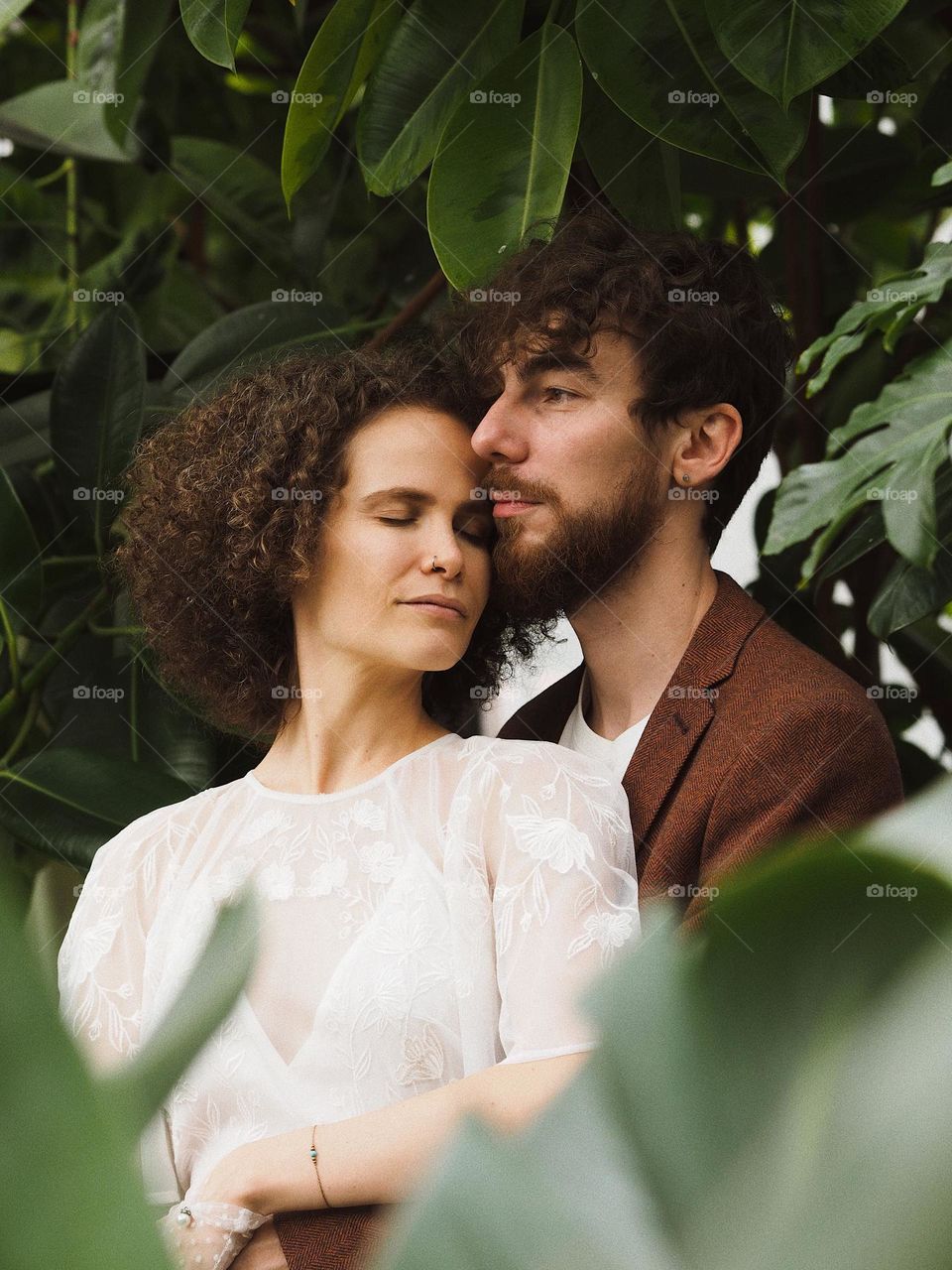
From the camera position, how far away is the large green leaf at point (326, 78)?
0.98 metres

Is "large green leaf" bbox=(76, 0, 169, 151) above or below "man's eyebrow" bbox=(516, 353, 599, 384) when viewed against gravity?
above

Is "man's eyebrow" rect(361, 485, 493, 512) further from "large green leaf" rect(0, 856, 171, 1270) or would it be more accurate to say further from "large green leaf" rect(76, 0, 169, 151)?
"large green leaf" rect(0, 856, 171, 1270)

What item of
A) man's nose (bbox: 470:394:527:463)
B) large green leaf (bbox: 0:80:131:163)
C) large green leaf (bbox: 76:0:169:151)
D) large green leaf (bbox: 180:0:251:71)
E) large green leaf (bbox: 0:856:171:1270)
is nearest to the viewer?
large green leaf (bbox: 0:856:171:1270)

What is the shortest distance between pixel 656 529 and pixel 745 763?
0.78 ft

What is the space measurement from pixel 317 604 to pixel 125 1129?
93 cm

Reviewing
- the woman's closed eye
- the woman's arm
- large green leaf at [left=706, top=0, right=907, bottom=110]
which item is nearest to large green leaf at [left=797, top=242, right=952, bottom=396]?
large green leaf at [left=706, top=0, right=907, bottom=110]

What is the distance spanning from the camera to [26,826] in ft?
3.72

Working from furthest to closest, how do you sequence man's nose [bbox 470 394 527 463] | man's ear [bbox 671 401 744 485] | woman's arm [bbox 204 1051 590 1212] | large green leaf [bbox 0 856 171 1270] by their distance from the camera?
man's ear [bbox 671 401 744 485]
man's nose [bbox 470 394 527 463]
woman's arm [bbox 204 1051 590 1212]
large green leaf [bbox 0 856 171 1270]

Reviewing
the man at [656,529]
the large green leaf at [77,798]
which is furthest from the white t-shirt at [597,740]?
the large green leaf at [77,798]

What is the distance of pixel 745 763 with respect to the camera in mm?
947

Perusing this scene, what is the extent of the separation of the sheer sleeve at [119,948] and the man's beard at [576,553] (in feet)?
1.04

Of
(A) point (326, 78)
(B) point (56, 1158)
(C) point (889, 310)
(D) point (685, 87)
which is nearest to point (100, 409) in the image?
(A) point (326, 78)

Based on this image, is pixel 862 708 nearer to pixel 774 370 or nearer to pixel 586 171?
pixel 774 370

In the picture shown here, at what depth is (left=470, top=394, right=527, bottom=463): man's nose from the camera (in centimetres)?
100
